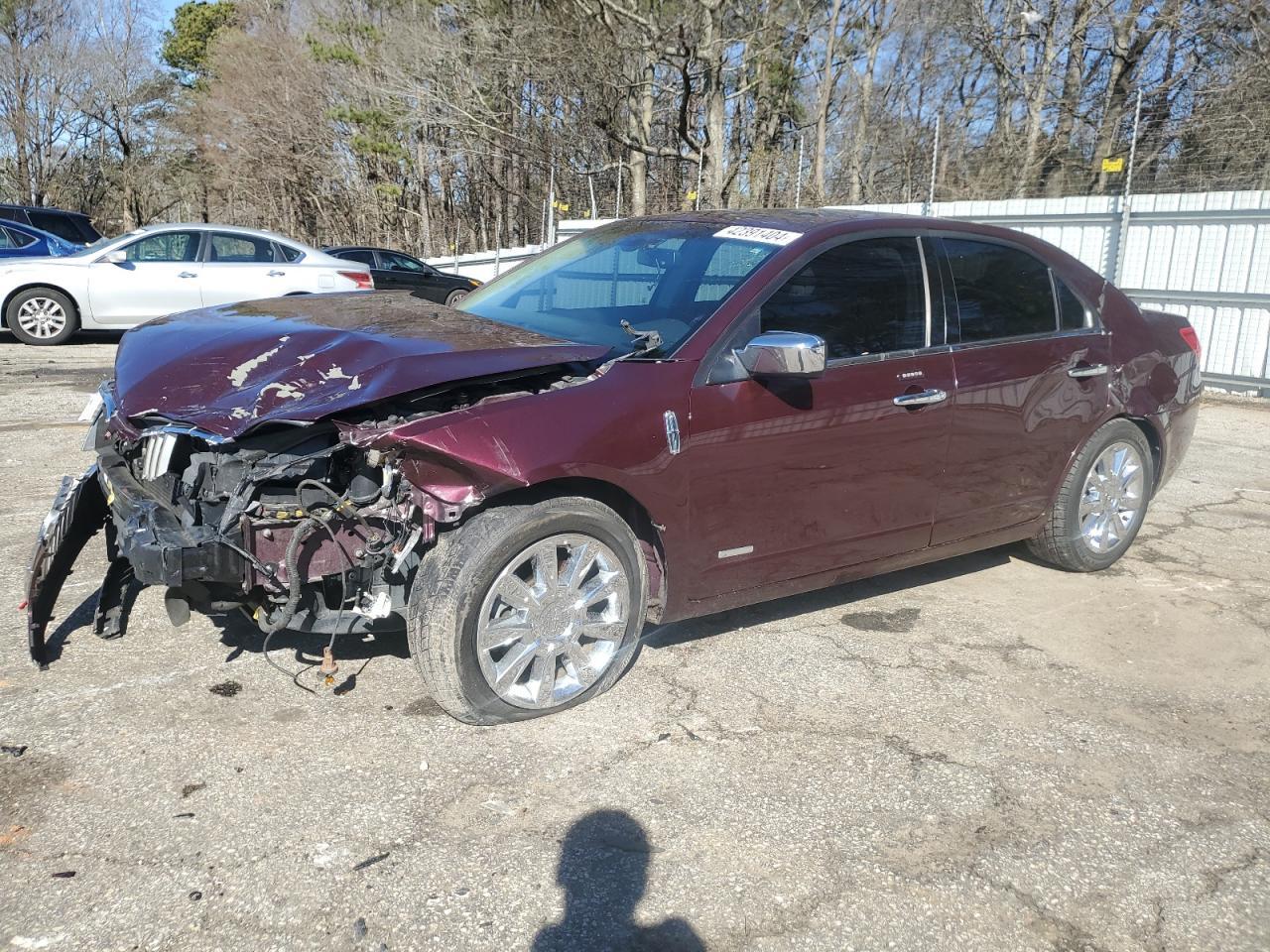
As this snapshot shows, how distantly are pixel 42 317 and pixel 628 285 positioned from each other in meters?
10.4

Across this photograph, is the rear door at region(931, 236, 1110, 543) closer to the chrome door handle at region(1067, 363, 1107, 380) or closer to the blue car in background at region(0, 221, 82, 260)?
the chrome door handle at region(1067, 363, 1107, 380)

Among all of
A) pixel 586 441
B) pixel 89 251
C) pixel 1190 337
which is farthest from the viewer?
pixel 89 251

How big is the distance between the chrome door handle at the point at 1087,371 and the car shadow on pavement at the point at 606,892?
10.2 feet

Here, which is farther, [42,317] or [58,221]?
[58,221]

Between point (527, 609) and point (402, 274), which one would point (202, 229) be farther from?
A: point (527, 609)

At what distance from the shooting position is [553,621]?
3.27 meters

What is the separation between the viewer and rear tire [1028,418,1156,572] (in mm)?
4836

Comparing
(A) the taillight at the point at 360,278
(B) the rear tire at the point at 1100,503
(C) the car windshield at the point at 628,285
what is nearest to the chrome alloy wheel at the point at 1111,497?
(B) the rear tire at the point at 1100,503

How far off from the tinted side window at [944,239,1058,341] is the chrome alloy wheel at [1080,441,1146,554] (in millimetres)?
798

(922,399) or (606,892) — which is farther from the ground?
(922,399)

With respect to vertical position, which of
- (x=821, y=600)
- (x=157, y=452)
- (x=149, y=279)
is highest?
(x=149, y=279)

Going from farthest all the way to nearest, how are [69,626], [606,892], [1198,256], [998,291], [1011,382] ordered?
1. [1198,256]
2. [998,291]
3. [1011,382]
4. [69,626]
5. [606,892]

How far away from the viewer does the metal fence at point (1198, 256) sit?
10914mm

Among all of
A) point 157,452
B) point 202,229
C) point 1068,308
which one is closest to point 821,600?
point 1068,308
